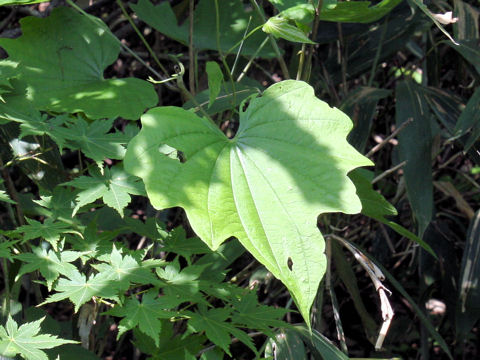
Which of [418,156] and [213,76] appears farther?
[418,156]

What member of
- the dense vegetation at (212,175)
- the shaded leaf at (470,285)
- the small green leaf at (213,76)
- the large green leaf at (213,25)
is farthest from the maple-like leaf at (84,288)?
the shaded leaf at (470,285)

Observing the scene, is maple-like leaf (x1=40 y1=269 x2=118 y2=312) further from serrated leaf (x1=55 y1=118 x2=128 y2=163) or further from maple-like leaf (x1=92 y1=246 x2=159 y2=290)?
serrated leaf (x1=55 y1=118 x2=128 y2=163)

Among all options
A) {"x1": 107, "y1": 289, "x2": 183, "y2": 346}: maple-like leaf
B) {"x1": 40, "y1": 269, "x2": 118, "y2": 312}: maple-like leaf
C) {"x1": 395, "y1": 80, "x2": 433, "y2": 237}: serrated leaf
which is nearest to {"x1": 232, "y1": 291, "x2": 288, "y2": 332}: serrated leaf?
{"x1": 107, "y1": 289, "x2": 183, "y2": 346}: maple-like leaf

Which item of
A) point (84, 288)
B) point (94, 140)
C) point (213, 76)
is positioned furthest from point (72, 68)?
point (84, 288)

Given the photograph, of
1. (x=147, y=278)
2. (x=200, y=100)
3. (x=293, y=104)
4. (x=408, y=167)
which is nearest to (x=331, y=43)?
(x=408, y=167)

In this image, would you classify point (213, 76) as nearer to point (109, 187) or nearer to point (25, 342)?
point (109, 187)

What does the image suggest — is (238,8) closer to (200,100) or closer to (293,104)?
(200,100)
